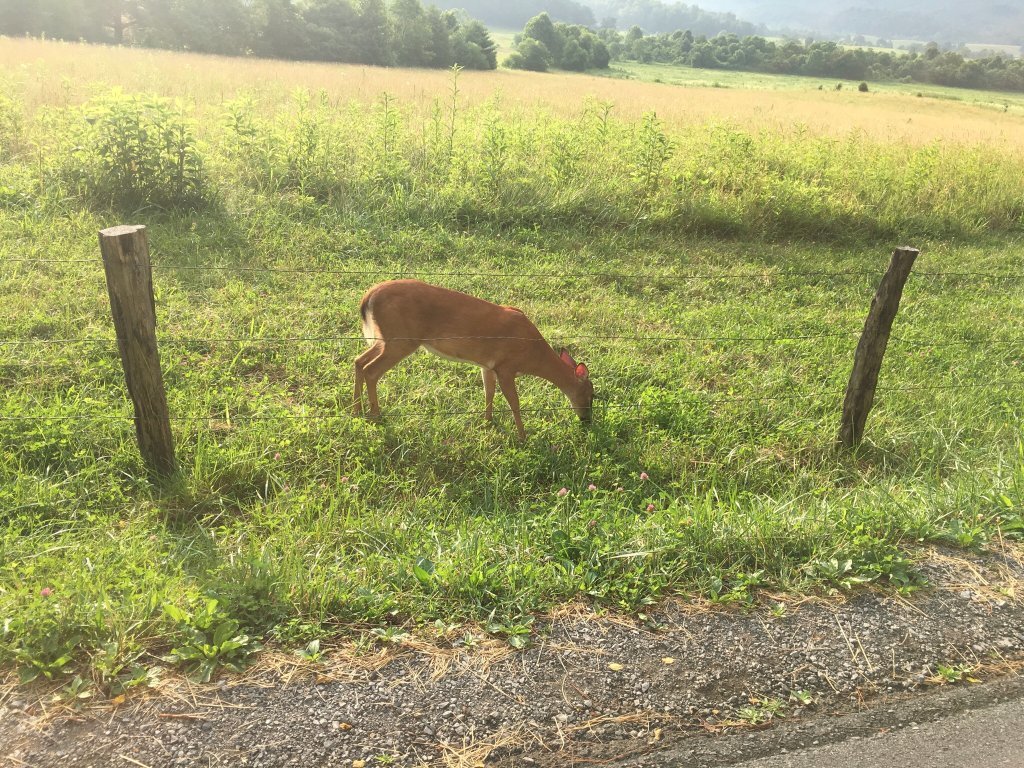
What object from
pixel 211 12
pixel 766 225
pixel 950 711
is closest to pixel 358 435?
pixel 950 711

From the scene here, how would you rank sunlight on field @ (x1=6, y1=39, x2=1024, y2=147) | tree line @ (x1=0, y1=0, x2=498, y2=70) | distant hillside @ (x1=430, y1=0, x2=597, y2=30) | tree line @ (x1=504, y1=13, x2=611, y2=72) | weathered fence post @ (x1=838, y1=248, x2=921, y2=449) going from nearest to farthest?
weathered fence post @ (x1=838, y1=248, x2=921, y2=449), sunlight on field @ (x1=6, y1=39, x2=1024, y2=147), tree line @ (x1=0, y1=0, x2=498, y2=70), tree line @ (x1=504, y1=13, x2=611, y2=72), distant hillside @ (x1=430, y1=0, x2=597, y2=30)

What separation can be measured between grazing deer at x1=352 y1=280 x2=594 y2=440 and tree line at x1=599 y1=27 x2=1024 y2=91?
238ft

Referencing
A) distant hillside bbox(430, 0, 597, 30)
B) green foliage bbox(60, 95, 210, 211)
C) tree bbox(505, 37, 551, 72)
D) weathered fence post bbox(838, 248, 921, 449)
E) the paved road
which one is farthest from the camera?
distant hillside bbox(430, 0, 597, 30)

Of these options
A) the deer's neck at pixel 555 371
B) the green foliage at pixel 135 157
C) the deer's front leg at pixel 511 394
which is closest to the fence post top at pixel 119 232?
the deer's front leg at pixel 511 394

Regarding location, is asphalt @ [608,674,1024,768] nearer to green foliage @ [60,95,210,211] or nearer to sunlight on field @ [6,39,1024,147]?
green foliage @ [60,95,210,211]

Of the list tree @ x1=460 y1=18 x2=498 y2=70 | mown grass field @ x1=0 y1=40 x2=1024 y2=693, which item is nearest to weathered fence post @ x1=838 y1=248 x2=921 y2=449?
mown grass field @ x1=0 y1=40 x2=1024 y2=693

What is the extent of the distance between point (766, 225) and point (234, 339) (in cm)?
793

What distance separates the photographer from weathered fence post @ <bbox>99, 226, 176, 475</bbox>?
10.6ft

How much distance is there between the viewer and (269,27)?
35906 millimetres

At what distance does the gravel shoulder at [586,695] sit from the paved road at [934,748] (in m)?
0.05

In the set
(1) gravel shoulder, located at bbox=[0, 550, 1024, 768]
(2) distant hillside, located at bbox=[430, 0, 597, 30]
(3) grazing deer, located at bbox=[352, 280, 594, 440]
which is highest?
(2) distant hillside, located at bbox=[430, 0, 597, 30]

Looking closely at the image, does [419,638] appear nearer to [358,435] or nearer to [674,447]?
[358,435]

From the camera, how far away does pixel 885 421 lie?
5.13m

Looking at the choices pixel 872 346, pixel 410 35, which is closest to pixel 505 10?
pixel 410 35
